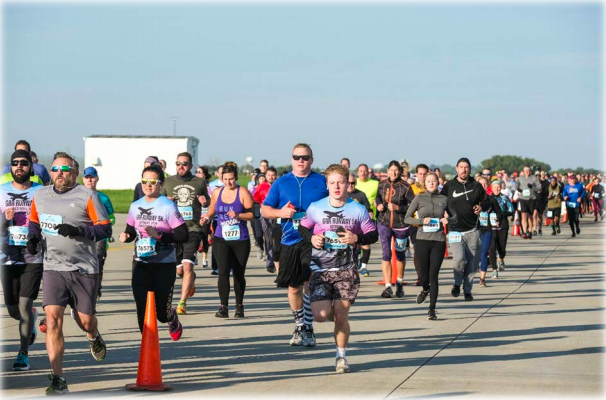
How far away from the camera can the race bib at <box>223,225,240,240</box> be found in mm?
12422

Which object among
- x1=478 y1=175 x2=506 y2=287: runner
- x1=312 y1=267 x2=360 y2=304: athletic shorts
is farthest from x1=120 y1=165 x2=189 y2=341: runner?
x1=478 y1=175 x2=506 y2=287: runner

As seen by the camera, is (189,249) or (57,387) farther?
(189,249)

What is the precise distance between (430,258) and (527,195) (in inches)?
687

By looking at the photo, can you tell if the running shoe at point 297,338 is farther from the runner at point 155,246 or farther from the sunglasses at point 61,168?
the sunglasses at point 61,168

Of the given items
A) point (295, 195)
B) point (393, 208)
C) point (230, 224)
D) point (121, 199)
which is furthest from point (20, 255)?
point (121, 199)

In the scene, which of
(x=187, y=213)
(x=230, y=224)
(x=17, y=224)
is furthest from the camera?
(x=187, y=213)

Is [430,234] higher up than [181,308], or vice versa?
[430,234]

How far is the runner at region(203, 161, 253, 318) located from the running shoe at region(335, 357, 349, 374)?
12.1ft

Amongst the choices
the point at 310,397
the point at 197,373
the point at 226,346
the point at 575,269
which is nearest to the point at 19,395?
the point at 197,373

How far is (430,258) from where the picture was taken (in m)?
12.8

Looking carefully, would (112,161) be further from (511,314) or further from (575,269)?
(511,314)

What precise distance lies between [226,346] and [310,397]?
264 centimetres

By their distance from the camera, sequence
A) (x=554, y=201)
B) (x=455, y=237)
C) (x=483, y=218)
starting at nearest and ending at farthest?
(x=455, y=237)
(x=483, y=218)
(x=554, y=201)

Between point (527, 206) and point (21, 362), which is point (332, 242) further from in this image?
point (527, 206)
